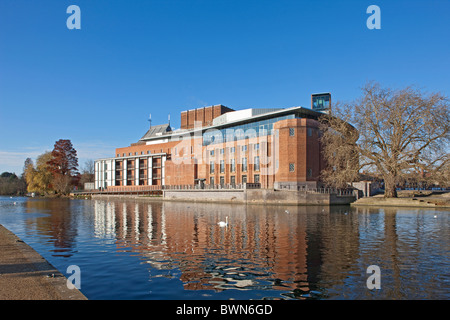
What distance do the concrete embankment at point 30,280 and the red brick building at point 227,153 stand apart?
1983 inches

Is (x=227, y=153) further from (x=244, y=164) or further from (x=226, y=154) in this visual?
(x=244, y=164)

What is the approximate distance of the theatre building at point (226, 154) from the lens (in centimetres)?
5884

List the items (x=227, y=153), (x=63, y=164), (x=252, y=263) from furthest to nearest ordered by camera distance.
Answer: (x=63, y=164)
(x=227, y=153)
(x=252, y=263)

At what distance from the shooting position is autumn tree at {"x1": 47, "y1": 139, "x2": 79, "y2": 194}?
10600 centimetres

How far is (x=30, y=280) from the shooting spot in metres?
8.20

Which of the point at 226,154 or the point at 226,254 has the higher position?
the point at 226,154

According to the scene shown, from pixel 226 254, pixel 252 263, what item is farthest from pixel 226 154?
pixel 252 263

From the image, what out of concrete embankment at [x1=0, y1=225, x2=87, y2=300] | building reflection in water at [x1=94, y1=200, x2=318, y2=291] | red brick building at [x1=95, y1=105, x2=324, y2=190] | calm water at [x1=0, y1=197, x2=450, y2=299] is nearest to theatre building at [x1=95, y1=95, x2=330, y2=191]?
red brick building at [x1=95, y1=105, x2=324, y2=190]

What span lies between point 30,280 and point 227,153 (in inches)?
2595

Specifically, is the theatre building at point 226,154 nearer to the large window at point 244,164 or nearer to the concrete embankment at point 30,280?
the large window at point 244,164

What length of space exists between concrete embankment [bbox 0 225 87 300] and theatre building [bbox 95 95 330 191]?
164ft

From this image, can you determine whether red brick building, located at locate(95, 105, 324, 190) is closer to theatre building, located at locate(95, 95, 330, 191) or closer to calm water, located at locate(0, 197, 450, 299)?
theatre building, located at locate(95, 95, 330, 191)

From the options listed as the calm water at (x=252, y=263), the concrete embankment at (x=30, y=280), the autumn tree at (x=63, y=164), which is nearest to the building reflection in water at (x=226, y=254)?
the calm water at (x=252, y=263)

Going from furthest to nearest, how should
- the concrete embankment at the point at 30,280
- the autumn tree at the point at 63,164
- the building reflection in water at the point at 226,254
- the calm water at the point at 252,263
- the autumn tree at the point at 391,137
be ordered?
1. the autumn tree at the point at 63,164
2. the autumn tree at the point at 391,137
3. the building reflection in water at the point at 226,254
4. the calm water at the point at 252,263
5. the concrete embankment at the point at 30,280
